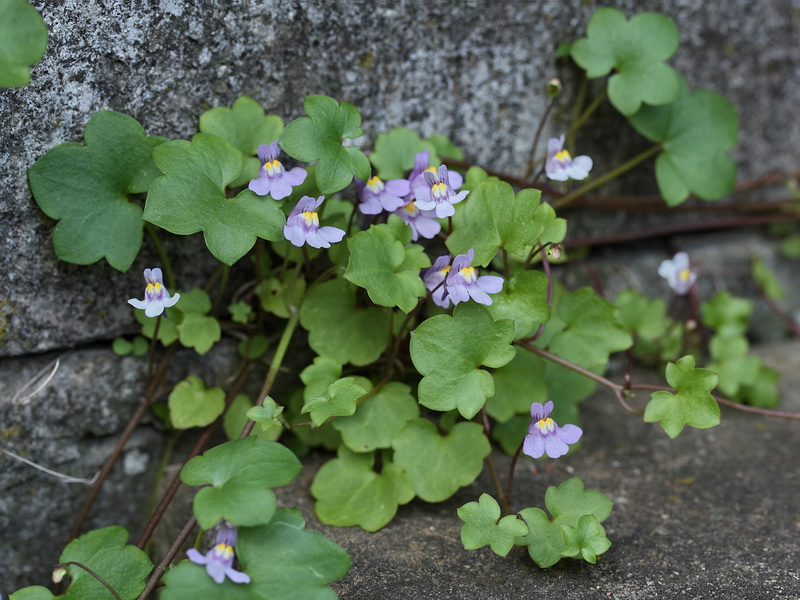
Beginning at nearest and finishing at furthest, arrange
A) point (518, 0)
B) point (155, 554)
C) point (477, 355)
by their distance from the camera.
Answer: point (477, 355), point (155, 554), point (518, 0)

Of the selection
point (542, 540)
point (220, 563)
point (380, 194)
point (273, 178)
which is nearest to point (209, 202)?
point (273, 178)

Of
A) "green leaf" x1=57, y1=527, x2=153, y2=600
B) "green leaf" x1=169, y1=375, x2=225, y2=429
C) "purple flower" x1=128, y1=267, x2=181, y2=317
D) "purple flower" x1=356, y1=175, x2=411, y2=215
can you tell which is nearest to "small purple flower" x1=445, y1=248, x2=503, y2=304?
"purple flower" x1=356, y1=175, x2=411, y2=215

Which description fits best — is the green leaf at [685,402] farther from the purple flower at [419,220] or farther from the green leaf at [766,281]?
the green leaf at [766,281]

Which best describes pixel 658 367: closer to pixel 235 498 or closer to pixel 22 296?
pixel 235 498

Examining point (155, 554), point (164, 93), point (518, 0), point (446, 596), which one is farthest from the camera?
point (518, 0)

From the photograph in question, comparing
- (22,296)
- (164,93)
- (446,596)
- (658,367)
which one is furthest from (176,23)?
(658,367)

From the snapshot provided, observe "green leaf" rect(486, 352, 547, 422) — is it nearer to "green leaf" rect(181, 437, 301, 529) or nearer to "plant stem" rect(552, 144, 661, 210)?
"plant stem" rect(552, 144, 661, 210)
